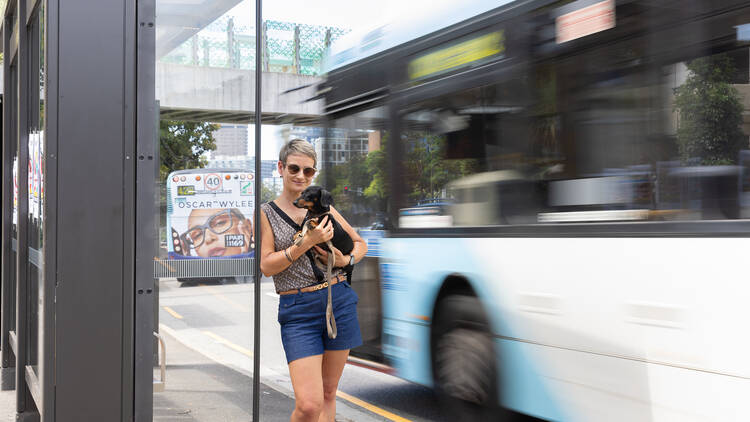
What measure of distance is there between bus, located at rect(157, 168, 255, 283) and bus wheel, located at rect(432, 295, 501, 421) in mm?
2150

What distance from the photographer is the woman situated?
3.55m

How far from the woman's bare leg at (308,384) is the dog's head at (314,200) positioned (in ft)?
2.21

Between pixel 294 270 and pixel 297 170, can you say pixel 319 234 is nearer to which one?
pixel 294 270

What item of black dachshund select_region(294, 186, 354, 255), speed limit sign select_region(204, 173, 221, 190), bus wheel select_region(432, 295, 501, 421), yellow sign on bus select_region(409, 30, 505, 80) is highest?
yellow sign on bus select_region(409, 30, 505, 80)

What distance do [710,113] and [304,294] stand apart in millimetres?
2158

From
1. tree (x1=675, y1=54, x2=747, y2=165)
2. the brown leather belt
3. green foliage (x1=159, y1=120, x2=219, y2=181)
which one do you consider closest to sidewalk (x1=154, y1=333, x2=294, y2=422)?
the brown leather belt

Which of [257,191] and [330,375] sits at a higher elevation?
[257,191]

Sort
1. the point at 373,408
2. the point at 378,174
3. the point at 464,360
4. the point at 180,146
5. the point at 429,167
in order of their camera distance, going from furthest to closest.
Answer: the point at 378,174
the point at 373,408
the point at 429,167
the point at 464,360
the point at 180,146

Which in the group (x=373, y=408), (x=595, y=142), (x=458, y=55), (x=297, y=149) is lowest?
(x=373, y=408)

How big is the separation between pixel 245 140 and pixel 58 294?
3.63 ft

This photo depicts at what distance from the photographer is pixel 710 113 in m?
3.88

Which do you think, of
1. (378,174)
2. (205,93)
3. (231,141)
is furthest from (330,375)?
(378,174)

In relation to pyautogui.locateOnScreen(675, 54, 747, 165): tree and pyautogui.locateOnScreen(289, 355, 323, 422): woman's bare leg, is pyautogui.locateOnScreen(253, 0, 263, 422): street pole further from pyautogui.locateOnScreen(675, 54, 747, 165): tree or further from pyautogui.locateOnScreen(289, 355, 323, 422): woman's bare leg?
pyautogui.locateOnScreen(675, 54, 747, 165): tree

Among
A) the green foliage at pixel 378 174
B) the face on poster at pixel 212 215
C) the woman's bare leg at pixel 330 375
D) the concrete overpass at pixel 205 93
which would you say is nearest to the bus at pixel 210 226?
the face on poster at pixel 212 215
